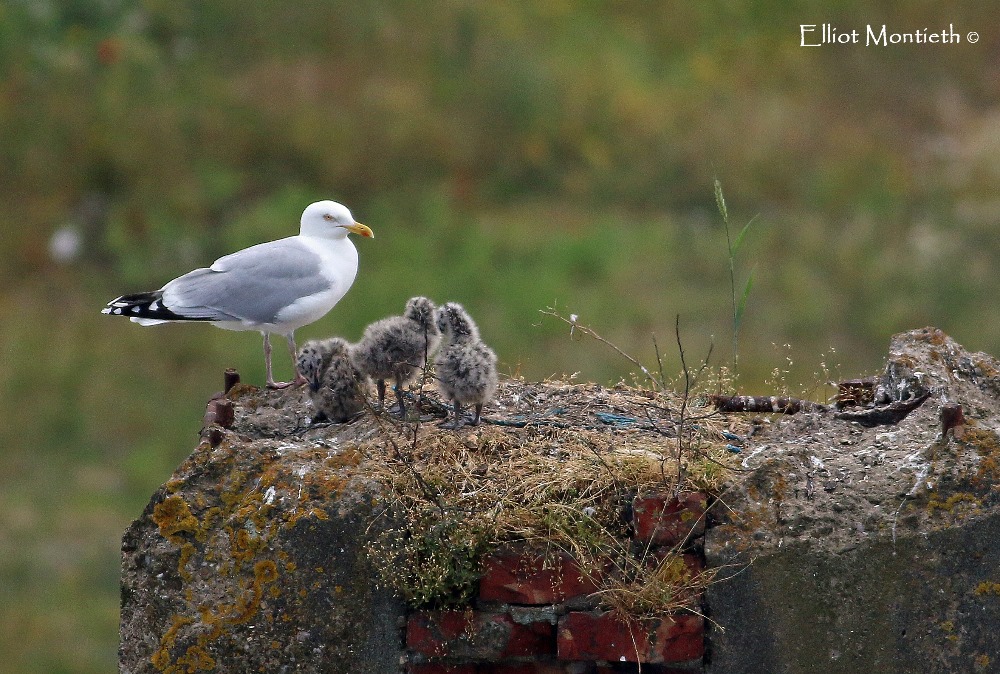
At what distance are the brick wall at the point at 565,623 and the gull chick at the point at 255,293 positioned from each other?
2.18m

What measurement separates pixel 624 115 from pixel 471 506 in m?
12.3

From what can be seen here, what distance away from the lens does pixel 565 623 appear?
4.02 m

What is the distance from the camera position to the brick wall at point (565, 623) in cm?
401

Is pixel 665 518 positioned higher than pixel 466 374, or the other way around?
pixel 466 374

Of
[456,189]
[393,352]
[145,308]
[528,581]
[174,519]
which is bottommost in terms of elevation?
[528,581]

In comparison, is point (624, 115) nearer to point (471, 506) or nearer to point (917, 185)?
point (917, 185)

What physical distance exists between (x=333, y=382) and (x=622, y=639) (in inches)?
55.8

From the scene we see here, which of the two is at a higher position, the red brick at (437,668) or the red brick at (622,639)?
the red brick at (622,639)

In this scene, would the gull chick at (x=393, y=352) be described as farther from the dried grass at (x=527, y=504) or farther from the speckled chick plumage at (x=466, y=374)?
the dried grass at (x=527, y=504)

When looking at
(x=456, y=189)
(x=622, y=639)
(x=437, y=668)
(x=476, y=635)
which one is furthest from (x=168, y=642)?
(x=456, y=189)

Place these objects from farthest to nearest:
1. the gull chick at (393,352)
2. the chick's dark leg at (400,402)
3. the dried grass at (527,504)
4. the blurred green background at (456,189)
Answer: the blurred green background at (456,189) < the gull chick at (393,352) < the chick's dark leg at (400,402) < the dried grass at (527,504)

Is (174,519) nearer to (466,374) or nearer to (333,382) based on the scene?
(333,382)

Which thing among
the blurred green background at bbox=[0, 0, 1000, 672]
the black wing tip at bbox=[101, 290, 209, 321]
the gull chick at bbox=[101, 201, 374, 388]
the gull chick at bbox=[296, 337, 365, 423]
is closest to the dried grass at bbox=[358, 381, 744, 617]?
the gull chick at bbox=[296, 337, 365, 423]

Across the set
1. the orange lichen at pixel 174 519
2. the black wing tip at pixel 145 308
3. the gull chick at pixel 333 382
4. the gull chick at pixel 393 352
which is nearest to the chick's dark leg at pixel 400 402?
the gull chick at pixel 393 352
